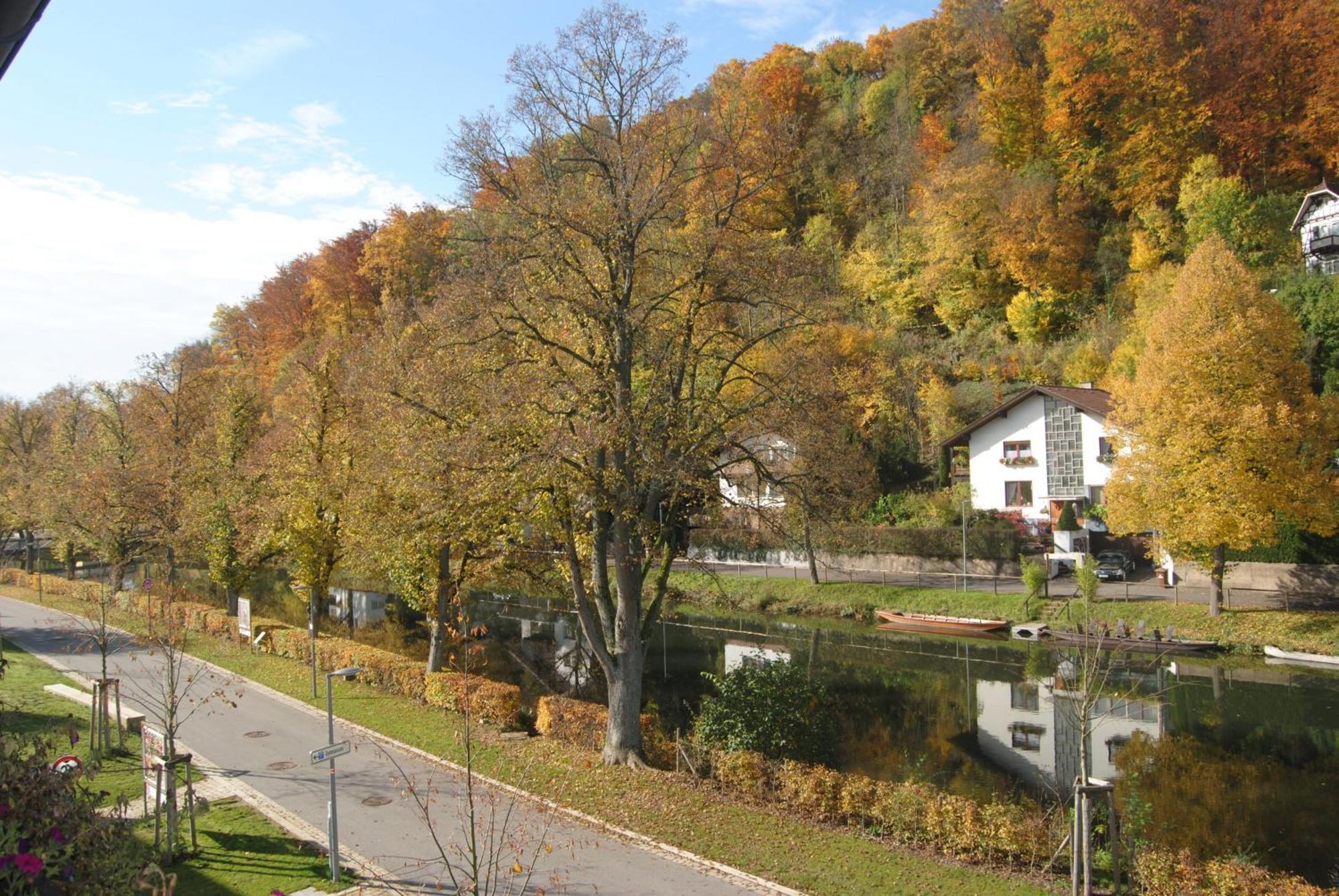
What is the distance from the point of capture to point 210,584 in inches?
1853

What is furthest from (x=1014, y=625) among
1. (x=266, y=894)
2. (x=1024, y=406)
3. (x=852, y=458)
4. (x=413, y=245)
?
(x=413, y=245)

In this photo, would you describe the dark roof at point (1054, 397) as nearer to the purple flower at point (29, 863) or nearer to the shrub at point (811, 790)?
the shrub at point (811, 790)

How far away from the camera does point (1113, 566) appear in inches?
1463

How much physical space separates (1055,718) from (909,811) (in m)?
12.1

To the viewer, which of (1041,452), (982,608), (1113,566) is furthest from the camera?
(1041,452)

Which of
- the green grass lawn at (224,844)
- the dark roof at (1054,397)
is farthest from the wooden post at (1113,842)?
the dark roof at (1054,397)

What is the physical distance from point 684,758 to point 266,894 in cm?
702

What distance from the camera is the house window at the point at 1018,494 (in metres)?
44.9

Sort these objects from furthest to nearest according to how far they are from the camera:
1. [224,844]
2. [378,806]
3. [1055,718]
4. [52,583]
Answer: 1. [52,583]
2. [1055,718]
3. [378,806]
4. [224,844]

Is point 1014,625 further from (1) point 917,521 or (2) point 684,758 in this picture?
(2) point 684,758

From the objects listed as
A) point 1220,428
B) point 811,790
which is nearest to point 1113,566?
point 1220,428

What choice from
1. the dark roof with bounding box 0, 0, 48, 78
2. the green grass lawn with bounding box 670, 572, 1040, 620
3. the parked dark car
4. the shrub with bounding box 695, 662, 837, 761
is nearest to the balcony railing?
the parked dark car

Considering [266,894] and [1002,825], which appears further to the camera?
[1002,825]

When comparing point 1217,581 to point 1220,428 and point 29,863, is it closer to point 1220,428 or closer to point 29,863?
point 1220,428
